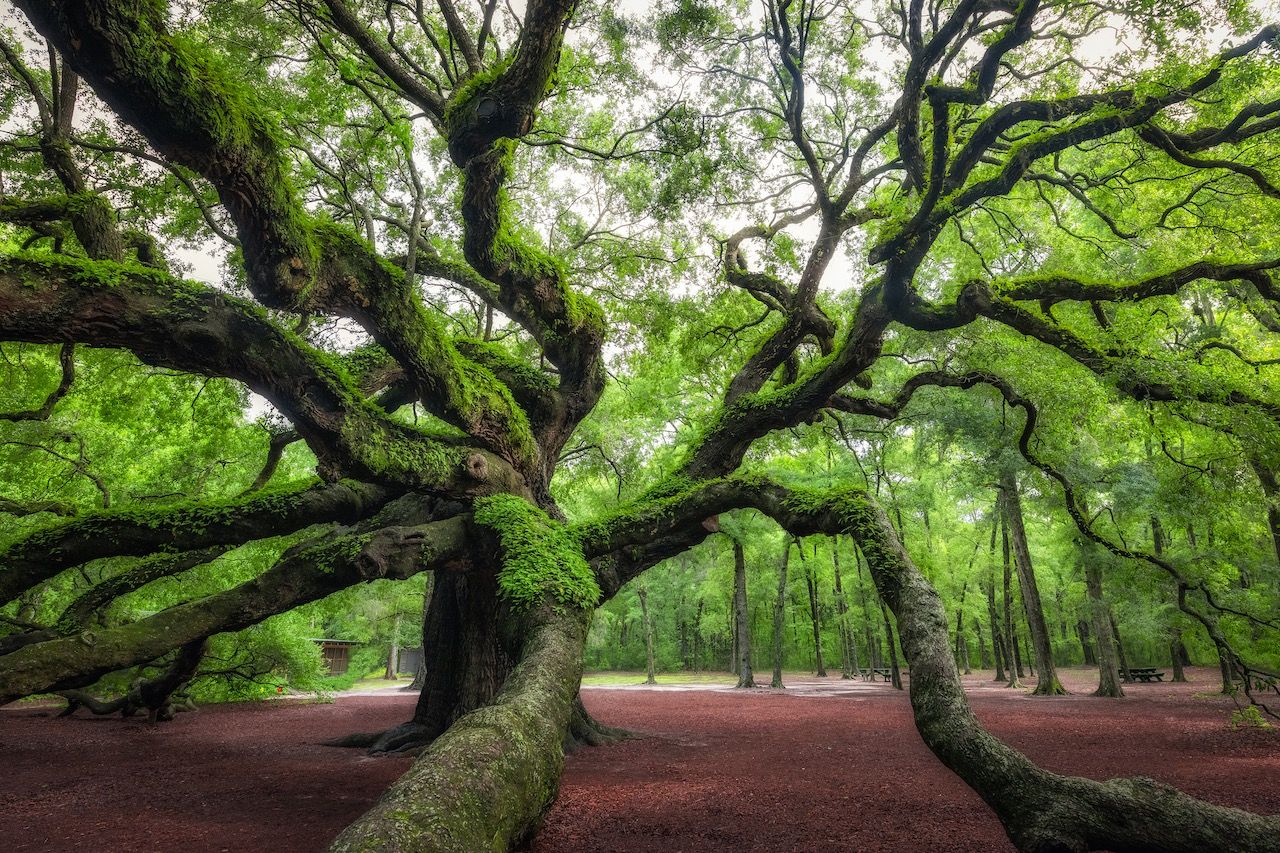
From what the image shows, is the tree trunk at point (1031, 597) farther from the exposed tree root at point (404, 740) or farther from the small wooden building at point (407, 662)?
the small wooden building at point (407, 662)

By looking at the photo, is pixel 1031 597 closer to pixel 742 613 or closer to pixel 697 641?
pixel 742 613

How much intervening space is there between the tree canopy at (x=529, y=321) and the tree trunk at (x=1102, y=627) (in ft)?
10.2

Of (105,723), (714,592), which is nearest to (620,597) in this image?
(714,592)

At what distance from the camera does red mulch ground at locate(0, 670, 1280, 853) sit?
450 cm

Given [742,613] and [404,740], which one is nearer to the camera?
[404,740]

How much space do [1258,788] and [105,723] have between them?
16.4 metres

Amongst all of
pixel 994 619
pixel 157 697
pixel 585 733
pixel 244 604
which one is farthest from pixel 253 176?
pixel 994 619

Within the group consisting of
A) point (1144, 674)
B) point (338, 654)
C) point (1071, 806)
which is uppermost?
point (1071, 806)

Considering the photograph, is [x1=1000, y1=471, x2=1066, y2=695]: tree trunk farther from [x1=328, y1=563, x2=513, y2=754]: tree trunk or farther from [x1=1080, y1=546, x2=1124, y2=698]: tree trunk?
[x1=328, y1=563, x2=513, y2=754]: tree trunk

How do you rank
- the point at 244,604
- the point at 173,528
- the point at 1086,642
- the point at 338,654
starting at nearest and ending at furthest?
the point at 244,604 → the point at 173,528 → the point at 338,654 → the point at 1086,642

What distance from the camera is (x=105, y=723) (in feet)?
34.7

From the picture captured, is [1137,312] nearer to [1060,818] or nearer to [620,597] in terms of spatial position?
[1060,818]

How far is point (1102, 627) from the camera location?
54.1 ft

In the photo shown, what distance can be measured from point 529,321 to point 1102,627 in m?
18.2
